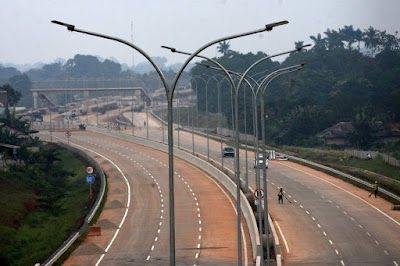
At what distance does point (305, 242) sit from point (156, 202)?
22.5 metres

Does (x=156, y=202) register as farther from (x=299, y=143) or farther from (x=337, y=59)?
(x=337, y=59)

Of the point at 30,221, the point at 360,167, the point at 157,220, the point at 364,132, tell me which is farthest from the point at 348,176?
the point at 364,132

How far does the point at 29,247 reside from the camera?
2130 inches

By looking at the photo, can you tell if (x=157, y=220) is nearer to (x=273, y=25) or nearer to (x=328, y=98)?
(x=273, y=25)

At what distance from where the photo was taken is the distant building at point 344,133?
128000mm

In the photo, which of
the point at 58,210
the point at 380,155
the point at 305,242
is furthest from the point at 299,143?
the point at 305,242

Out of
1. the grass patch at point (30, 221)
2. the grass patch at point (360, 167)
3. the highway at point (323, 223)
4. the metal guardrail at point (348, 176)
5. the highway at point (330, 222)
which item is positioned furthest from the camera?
the grass patch at point (360, 167)

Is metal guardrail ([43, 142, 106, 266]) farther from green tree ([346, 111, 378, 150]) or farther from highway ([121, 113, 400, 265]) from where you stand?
green tree ([346, 111, 378, 150])

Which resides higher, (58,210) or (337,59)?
(337,59)

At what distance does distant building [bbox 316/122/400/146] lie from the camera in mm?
128000

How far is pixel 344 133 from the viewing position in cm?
13050

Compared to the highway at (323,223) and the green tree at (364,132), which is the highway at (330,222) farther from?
the green tree at (364,132)

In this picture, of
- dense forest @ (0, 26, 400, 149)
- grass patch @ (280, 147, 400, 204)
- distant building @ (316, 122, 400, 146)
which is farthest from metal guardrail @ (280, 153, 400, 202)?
distant building @ (316, 122, 400, 146)

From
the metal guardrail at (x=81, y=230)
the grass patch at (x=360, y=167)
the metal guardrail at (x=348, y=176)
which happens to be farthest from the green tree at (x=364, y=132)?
the metal guardrail at (x=81, y=230)
